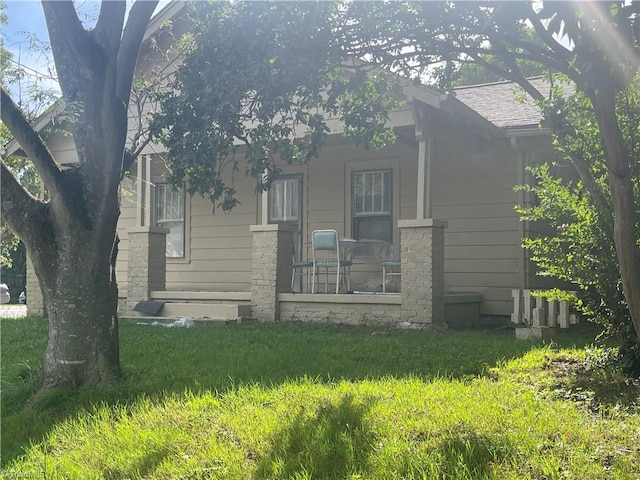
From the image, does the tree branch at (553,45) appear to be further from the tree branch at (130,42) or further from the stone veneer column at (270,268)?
the stone veneer column at (270,268)

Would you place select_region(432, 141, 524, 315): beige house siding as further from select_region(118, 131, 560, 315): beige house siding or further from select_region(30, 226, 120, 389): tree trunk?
select_region(30, 226, 120, 389): tree trunk

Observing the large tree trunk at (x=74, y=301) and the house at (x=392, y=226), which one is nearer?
the large tree trunk at (x=74, y=301)

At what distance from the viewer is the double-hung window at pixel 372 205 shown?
11.0m

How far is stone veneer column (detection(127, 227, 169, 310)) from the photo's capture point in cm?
1120

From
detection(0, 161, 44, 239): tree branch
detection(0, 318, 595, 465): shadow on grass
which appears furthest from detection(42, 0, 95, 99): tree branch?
detection(0, 318, 595, 465): shadow on grass

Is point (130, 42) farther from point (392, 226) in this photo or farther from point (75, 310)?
point (392, 226)

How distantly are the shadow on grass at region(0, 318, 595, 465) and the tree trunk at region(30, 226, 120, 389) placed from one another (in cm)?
18

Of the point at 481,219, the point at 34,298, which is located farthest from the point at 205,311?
the point at 481,219

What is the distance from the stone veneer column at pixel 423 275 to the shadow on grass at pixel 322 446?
4.70 m

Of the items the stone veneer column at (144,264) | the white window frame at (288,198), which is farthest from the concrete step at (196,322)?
the white window frame at (288,198)

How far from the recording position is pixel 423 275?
339 inches

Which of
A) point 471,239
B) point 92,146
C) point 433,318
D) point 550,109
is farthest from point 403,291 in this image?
point 92,146

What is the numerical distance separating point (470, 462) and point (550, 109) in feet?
9.66

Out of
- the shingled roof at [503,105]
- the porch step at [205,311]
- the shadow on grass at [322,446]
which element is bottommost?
the porch step at [205,311]
